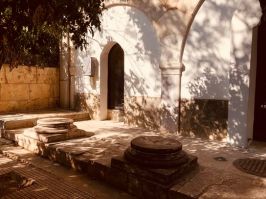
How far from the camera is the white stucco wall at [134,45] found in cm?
793

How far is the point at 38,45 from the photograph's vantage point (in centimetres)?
457

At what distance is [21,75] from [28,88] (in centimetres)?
53

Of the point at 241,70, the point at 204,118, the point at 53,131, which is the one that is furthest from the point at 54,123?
the point at 241,70

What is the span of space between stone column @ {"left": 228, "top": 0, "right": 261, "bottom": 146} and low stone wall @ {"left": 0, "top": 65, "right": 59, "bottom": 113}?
6657 mm

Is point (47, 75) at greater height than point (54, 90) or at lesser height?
greater

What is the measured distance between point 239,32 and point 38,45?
4309 mm

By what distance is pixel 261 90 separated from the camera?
656 centimetres

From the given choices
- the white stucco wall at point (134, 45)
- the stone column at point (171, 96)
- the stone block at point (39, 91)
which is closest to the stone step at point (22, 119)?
the stone block at point (39, 91)

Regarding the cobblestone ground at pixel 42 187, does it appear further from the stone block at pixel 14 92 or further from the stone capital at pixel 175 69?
the stone block at pixel 14 92

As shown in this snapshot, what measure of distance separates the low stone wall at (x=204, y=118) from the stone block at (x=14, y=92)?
224 inches

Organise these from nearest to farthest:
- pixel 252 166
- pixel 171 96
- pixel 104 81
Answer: pixel 252 166 → pixel 171 96 → pixel 104 81

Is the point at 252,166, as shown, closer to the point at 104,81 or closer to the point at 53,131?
the point at 53,131

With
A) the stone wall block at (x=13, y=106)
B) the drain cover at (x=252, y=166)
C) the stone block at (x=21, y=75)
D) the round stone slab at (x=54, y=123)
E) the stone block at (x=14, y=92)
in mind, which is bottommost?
the drain cover at (x=252, y=166)

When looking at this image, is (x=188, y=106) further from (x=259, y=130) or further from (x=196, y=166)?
(x=196, y=166)
